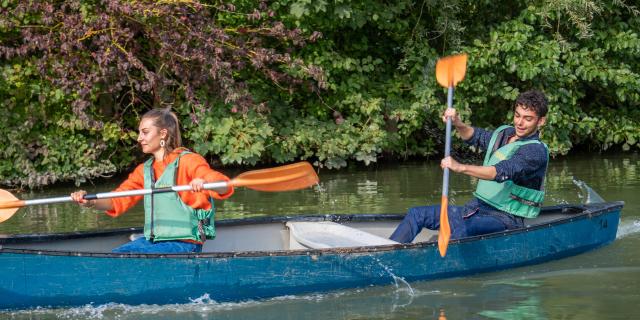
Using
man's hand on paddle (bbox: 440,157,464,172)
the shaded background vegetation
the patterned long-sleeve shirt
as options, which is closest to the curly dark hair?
the patterned long-sleeve shirt

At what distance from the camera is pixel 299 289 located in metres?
6.38

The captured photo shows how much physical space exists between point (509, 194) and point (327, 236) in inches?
48.4

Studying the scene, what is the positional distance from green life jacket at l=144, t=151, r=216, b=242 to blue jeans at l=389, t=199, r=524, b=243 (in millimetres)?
1502

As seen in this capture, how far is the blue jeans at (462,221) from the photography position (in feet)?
22.9

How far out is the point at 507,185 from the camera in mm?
6984

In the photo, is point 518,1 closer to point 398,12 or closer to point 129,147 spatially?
point 398,12

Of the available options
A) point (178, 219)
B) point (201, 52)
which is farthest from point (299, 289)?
point (201, 52)

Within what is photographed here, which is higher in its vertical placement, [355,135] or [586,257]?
[355,135]

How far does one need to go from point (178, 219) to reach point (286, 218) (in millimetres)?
1436

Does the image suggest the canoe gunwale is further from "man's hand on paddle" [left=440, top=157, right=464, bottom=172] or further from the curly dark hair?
the curly dark hair

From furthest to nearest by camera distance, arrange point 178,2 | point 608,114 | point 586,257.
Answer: point 608,114 → point 178,2 → point 586,257

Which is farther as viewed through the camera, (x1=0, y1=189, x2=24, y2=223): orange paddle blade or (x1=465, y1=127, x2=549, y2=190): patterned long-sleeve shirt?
(x1=465, y1=127, x2=549, y2=190): patterned long-sleeve shirt

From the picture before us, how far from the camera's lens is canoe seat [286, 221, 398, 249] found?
690 centimetres

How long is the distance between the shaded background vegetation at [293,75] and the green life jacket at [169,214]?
4.88 m
